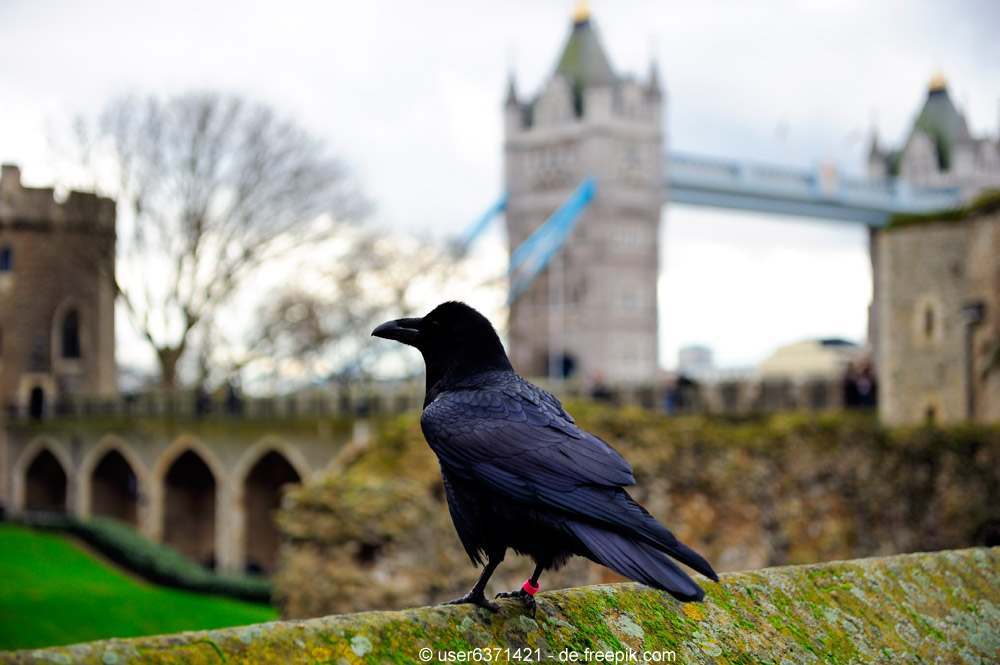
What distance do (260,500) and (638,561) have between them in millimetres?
34775

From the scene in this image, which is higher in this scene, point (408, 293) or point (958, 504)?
point (408, 293)

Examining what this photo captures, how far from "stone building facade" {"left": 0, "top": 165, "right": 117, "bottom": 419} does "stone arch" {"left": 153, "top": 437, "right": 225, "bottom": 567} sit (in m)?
7.80

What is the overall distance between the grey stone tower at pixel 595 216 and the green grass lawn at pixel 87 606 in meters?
35.6

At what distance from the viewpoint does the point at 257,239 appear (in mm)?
35594

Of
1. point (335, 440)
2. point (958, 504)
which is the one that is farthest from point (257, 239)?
point (958, 504)

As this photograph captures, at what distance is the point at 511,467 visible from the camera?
294 cm

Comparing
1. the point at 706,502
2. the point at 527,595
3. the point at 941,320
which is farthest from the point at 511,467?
the point at 941,320

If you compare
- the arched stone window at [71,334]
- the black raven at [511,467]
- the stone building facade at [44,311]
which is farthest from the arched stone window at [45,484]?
the black raven at [511,467]

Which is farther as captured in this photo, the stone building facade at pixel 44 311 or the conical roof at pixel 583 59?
the conical roof at pixel 583 59

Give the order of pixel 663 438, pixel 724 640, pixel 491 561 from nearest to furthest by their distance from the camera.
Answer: pixel 724 640 < pixel 491 561 < pixel 663 438

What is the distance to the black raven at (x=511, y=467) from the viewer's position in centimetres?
263

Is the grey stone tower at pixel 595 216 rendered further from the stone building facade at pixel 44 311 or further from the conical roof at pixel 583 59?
the stone building facade at pixel 44 311

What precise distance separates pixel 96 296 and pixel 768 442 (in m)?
35.3

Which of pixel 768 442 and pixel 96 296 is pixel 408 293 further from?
pixel 768 442
